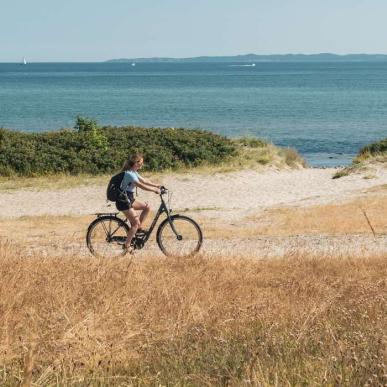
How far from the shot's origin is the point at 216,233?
14.9 m

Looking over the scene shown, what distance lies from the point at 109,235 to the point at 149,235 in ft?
2.02

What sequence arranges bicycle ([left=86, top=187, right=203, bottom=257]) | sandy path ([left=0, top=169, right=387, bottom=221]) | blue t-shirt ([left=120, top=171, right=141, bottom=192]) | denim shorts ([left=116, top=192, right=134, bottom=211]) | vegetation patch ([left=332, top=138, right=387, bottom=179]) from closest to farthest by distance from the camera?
1. blue t-shirt ([left=120, top=171, right=141, bottom=192])
2. denim shorts ([left=116, top=192, right=134, bottom=211])
3. bicycle ([left=86, top=187, right=203, bottom=257])
4. sandy path ([left=0, top=169, right=387, bottom=221])
5. vegetation patch ([left=332, top=138, right=387, bottom=179])

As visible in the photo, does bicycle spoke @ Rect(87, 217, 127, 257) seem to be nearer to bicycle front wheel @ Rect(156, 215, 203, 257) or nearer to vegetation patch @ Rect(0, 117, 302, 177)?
bicycle front wheel @ Rect(156, 215, 203, 257)

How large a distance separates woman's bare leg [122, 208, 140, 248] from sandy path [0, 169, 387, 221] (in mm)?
6340

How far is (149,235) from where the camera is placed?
1155 cm

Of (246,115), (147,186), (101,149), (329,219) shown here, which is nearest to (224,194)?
(101,149)

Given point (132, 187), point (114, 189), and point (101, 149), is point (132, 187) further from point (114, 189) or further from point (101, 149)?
point (101, 149)

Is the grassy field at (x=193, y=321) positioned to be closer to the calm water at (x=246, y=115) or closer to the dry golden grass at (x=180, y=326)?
the dry golden grass at (x=180, y=326)

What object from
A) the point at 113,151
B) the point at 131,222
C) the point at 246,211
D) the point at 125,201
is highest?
the point at 125,201

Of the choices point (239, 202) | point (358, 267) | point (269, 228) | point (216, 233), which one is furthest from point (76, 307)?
point (239, 202)

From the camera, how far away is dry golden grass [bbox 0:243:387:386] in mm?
→ 4250

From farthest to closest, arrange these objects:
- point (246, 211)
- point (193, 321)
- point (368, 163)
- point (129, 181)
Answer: point (368, 163)
point (246, 211)
point (129, 181)
point (193, 321)

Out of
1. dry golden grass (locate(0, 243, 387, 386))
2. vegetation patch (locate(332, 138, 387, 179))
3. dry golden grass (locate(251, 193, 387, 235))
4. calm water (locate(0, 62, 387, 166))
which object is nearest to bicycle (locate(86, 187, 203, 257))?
dry golden grass (locate(0, 243, 387, 386))

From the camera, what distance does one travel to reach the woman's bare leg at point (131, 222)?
441 inches
